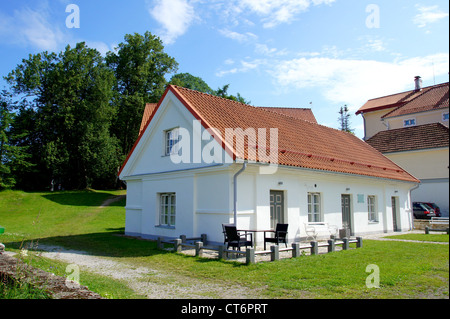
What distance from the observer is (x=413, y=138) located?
2625 centimetres

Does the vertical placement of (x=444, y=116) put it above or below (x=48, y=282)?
above

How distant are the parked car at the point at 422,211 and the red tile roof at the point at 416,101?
1120 cm

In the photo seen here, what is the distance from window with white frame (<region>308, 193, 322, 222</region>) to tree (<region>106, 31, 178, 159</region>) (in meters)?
30.5

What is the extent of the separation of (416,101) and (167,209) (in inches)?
1226

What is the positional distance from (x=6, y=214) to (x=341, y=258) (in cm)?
2521

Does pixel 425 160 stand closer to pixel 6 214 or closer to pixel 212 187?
pixel 212 187

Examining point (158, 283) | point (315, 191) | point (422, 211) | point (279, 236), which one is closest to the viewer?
point (158, 283)

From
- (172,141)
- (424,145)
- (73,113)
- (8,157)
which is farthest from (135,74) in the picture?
(424,145)

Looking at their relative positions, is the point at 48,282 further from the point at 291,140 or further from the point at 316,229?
the point at 291,140

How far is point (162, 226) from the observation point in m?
15.0

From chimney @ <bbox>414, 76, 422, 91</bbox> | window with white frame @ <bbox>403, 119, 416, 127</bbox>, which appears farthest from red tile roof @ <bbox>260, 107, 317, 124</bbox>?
chimney @ <bbox>414, 76, 422, 91</bbox>

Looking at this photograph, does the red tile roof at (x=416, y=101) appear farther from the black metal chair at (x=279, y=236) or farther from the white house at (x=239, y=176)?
the black metal chair at (x=279, y=236)

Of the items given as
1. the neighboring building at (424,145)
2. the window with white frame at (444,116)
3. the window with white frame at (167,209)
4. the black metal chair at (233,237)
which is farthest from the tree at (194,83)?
the black metal chair at (233,237)
